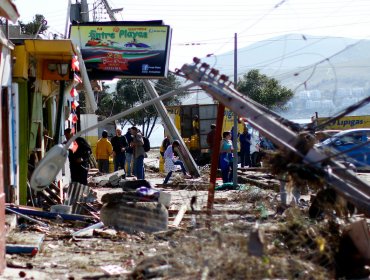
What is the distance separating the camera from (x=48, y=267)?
967 cm

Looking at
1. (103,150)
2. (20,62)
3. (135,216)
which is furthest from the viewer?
(103,150)

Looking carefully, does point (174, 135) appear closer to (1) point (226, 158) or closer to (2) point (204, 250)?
(1) point (226, 158)

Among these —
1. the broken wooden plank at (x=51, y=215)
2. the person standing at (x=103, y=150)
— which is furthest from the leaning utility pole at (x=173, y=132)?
the broken wooden plank at (x=51, y=215)

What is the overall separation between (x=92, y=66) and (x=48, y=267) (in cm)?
1704

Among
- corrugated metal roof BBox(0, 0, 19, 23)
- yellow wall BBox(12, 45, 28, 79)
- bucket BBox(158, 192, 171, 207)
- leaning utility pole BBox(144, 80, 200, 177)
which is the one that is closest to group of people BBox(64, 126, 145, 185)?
leaning utility pole BBox(144, 80, 200, 177)

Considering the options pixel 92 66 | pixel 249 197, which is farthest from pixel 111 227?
pixel 92 66

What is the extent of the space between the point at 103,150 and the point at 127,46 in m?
3.74

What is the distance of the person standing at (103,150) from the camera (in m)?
25.5

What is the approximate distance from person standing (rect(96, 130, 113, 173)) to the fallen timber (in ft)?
54.9

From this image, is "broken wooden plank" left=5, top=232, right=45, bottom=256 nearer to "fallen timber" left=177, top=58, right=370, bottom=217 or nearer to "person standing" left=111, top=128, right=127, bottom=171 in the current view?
"fallen timber" left=177, top=58, right=370, bottom=217

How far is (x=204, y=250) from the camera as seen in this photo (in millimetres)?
6992

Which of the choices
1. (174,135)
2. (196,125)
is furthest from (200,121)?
(174,135)

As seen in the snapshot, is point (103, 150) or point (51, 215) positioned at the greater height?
point (103, 150)

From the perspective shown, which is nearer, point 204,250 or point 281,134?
point 204,250
